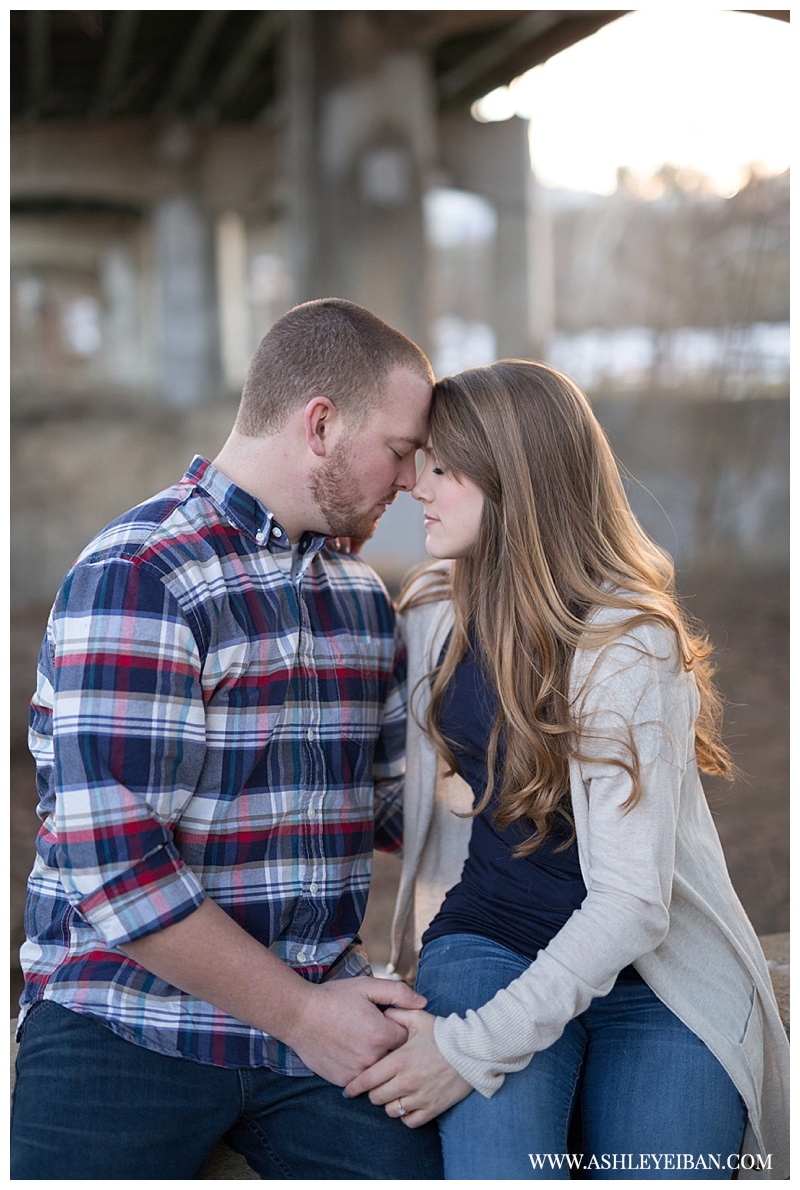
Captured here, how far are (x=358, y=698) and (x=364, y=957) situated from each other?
20.3 inches

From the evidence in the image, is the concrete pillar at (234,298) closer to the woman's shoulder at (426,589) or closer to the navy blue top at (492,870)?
the woman's shoulder at (426,589)

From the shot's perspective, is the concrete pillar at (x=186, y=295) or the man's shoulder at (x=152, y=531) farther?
the concrete pillar at (x=186, y=295)

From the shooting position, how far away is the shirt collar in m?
2.22

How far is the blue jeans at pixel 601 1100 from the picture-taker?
1.93 metres

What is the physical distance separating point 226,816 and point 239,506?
59 centimetres

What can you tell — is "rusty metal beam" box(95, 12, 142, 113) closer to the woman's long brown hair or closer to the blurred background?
the blurred background

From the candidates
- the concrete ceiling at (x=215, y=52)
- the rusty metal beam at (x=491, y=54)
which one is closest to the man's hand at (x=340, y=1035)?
the concrete ceiling at (x=215, y=52)

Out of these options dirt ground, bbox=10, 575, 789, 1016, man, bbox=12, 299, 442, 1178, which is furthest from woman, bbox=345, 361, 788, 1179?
dirt ground, bbox=10, 575, 789, 1016

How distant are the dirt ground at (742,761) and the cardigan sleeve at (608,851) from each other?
914 millimetres

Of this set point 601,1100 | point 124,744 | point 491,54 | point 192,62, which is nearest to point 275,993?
point 124,744

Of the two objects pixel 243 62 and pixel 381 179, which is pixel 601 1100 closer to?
pixel 381 179

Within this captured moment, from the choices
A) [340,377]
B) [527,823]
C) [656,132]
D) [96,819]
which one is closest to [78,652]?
[96,819]

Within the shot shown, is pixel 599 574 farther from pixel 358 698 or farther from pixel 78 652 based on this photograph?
pixel 78 652

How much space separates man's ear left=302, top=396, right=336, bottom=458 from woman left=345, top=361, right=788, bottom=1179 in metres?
0.22
